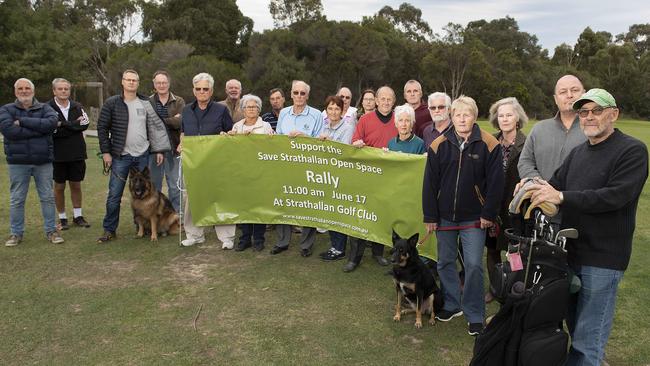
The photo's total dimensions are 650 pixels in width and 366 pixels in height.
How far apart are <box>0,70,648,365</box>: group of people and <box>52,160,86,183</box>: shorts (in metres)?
0.02

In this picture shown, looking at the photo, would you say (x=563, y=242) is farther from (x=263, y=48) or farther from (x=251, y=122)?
(x=263, y=48)

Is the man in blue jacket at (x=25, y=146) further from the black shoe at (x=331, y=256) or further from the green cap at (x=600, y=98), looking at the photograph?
the green cap at (x=600, y=98)

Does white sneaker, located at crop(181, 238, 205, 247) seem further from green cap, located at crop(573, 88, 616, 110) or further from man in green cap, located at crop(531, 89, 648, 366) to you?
green cap, located at crop(573, 88, 616, 110)

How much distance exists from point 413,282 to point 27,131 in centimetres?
525

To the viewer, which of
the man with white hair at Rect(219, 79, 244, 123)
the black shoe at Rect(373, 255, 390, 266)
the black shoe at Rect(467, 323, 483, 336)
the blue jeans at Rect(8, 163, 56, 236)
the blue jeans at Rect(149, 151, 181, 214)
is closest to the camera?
the black shoe at Rect(467, 323, 483, 336)

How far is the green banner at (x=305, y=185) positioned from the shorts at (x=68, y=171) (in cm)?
218

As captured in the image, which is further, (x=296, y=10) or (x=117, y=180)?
(x=296, y=10)

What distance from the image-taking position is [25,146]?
6410 mm

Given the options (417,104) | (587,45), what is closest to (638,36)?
(587,45)

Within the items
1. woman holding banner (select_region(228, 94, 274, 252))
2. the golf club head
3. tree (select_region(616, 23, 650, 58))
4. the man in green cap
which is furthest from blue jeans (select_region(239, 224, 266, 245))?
tree (select_region(616, 23, 650, 58))

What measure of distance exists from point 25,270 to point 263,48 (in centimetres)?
4792

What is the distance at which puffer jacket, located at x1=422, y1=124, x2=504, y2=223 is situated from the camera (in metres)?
4.06

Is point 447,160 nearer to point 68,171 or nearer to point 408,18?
point 68,171

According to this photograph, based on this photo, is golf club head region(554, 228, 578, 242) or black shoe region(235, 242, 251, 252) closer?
golf club head region(554, 228, 578, 242)
